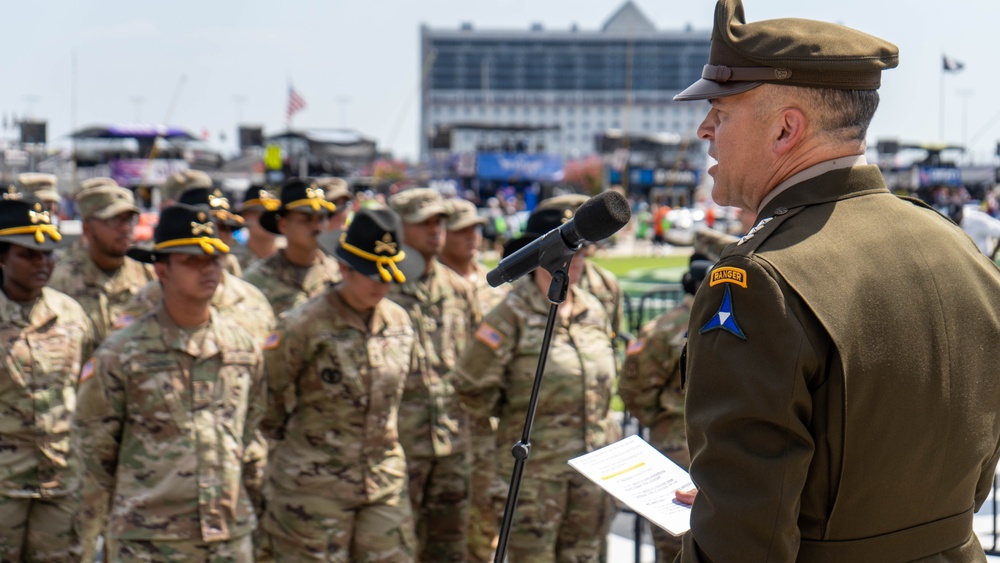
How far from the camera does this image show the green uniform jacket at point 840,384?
1967mm

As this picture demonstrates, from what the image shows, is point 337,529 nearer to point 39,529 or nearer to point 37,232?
point 39,529

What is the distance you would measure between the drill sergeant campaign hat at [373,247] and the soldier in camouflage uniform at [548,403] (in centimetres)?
57

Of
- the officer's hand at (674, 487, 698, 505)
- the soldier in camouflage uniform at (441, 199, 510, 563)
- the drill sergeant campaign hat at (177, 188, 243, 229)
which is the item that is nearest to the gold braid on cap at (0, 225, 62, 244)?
the drill sergeant campaign hat at (177, 188, 243, 229)

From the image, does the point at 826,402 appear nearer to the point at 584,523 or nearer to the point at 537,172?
the point at 584,523

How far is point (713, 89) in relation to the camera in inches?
Answer: 86.0

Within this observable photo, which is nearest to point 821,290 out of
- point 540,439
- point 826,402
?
point 826,402

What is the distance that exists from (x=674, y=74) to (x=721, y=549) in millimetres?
149846

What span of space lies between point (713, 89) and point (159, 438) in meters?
3.20

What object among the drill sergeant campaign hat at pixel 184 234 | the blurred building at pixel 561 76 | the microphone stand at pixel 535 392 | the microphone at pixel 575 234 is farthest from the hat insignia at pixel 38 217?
the blurred building at pixel 561 76

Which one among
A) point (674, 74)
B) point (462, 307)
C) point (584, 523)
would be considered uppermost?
point (674, 74)

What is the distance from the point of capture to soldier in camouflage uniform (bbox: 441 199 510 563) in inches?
277

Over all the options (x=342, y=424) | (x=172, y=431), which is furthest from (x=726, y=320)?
(x=342, y=424)

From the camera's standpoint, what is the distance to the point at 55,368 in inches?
230

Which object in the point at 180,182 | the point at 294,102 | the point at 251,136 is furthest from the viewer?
the point at 251,136
